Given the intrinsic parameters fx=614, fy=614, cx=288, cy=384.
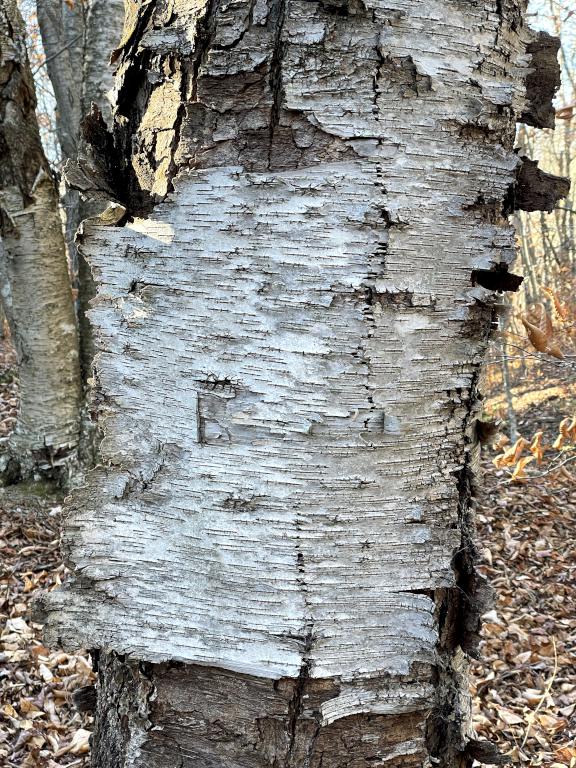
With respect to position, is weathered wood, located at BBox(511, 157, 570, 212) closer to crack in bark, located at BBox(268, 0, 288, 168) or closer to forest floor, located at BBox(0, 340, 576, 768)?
crack in bark, located at BBox(268, 0, 288, 168)

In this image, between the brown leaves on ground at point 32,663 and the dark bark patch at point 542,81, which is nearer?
the dark bark patch at point 542,81

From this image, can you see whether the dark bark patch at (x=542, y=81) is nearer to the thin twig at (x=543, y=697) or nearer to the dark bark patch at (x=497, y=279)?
the dark bark patch at (x=497, y=279)

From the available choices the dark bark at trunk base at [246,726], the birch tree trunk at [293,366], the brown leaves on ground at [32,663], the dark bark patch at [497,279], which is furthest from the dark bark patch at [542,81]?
the brown leaves on ground at [32,663]

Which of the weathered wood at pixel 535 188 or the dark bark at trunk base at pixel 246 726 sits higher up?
the weathered wood at pixel 535 188

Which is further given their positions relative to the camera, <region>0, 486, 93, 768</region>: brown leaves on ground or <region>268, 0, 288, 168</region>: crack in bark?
<region>0, 486, 93, 768</region>: brown leaves on ground

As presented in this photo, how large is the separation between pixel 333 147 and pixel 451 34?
266 mm

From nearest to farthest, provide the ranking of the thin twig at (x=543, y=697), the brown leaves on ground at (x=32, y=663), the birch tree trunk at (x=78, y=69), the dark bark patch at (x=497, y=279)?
the dark bark patch at (x=497, y=279) < the brown leaves on ground at (x=32, y=663) < the thin twig at (x=543, y=697) < the birch tree trunk at (x=78, y=69)

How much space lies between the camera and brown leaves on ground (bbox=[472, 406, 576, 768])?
347cm

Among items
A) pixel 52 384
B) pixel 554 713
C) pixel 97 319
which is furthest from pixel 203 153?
pixel 52 384

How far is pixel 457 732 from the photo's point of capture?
113cm

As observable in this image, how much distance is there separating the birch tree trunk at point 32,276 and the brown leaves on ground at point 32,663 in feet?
1.53

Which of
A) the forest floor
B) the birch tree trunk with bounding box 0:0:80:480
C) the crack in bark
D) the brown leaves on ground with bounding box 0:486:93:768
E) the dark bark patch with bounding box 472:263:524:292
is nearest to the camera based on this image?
the crack in bark

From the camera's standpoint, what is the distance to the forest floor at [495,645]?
310 cm

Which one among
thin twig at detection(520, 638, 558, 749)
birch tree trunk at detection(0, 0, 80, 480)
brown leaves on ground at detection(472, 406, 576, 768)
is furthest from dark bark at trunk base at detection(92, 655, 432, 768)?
birch tree trunk at detection(0, 0, 80, 480)
